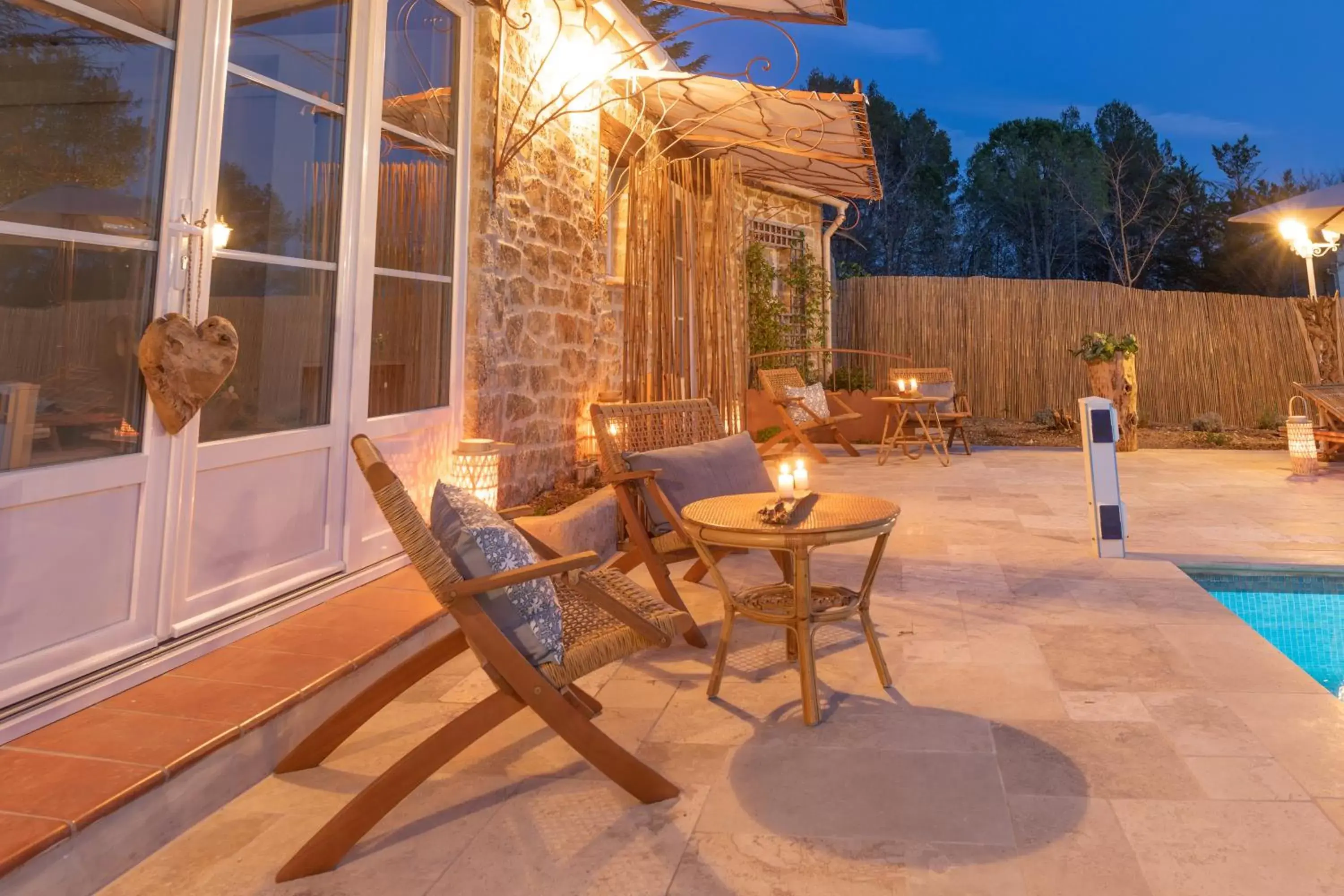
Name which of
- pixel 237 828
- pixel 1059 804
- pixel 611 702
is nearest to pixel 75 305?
pixel 237 828

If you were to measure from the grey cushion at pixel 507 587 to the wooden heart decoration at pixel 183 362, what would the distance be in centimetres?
87

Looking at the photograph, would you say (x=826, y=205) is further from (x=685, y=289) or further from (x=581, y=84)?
(x=581, y=84)

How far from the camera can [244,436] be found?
2.68 metres

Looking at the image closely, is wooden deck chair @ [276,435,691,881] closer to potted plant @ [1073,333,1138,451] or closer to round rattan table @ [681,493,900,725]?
round rattan table @ [681,493,900,725]

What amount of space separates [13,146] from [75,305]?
37 cm

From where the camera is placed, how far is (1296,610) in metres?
3.59

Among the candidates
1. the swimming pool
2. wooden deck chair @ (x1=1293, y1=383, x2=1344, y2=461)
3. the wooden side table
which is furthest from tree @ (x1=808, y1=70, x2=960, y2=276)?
the swimming pool

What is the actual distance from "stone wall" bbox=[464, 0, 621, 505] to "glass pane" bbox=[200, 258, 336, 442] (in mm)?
903

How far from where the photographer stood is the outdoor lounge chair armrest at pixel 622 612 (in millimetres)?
2051

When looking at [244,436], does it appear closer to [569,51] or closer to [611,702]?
[611,702]

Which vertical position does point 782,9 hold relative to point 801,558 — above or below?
above

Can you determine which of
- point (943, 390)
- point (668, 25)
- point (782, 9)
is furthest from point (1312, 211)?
point (668, 25)

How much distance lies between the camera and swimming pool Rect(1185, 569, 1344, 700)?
302 centimetres

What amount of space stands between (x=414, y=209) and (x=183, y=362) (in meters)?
1.48
